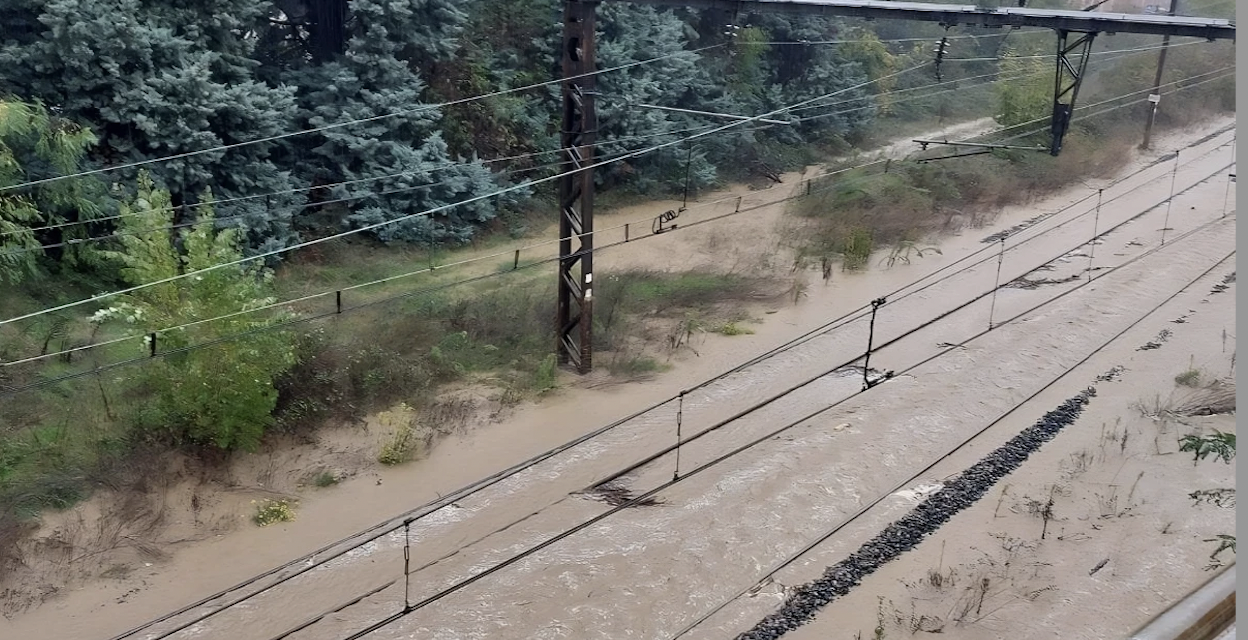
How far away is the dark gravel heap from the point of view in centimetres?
1264

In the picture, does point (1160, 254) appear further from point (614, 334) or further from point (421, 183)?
point (421, 183)

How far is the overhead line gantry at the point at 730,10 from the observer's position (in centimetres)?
1495

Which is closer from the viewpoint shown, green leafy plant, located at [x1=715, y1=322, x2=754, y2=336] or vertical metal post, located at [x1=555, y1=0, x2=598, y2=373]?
vertical metal post, located at [x1=555, y1=0, x2=598, y2=373]

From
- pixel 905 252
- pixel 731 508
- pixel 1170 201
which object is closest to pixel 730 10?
pixel 731 508

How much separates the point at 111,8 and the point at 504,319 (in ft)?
32.7

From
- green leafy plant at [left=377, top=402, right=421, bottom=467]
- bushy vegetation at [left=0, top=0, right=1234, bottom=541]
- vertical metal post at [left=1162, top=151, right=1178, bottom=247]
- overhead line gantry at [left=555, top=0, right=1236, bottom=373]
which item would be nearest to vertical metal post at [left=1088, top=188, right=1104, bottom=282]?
vertical metal post at [left=1162, top=151, right=1178, bottom=247]

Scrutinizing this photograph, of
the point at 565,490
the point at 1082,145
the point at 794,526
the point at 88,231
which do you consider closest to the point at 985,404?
the point at 794,526

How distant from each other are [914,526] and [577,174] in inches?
297

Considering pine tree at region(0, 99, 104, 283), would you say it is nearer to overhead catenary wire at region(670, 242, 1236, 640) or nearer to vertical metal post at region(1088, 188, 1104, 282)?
A: overhead catenary wire at region(670, 242, 1236, 640)

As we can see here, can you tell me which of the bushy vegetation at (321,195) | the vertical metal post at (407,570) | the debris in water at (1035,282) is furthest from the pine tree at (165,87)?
the debris in water at (1035,282)

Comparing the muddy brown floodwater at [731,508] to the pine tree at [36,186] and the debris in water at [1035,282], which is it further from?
the pine tree at [36,186]

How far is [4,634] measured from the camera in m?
12.0

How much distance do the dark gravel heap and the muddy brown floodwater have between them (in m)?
0.22

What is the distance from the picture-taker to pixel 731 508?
595 inches
